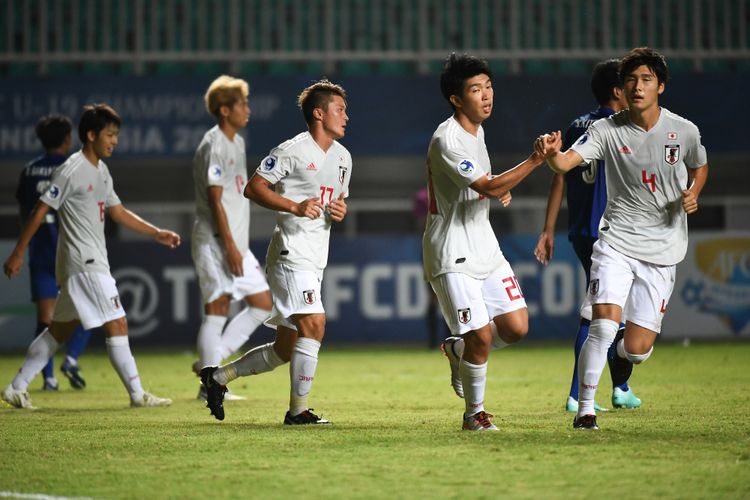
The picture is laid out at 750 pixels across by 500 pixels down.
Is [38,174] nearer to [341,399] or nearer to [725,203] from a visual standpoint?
[341,399]

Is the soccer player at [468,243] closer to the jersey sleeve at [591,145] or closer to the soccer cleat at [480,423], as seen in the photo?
the soccer cleat at [480,423]

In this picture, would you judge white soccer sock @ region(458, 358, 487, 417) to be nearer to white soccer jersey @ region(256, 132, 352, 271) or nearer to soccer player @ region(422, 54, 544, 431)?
soccer player @ region(422, 54, 544, 431)

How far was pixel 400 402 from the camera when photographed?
8.98 meters

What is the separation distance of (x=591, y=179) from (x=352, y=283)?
807cm

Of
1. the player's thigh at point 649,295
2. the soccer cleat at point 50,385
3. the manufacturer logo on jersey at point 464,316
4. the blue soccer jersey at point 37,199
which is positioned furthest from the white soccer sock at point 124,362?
the player's thigh at point 649,295

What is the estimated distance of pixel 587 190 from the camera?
819 cm

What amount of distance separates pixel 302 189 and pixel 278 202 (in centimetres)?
35

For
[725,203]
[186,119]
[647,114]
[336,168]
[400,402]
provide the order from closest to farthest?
[647,114], [336,168], [400,402], [186,119], [725,203]

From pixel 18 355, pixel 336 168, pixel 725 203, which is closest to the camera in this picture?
pixel 336 168

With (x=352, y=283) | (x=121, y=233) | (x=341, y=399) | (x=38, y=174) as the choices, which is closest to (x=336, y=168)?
(x=341, y=399)

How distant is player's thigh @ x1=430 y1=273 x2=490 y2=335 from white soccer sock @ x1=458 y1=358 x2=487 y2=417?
8.1 inches

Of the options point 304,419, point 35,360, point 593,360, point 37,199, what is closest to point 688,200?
point 593,360

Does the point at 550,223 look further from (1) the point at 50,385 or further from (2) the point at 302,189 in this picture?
(1) the point at 50,385

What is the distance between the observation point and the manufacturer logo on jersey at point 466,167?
661cm
